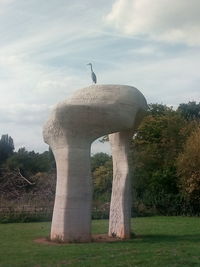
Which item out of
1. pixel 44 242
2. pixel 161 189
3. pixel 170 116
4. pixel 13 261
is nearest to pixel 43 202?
pixel 161 189

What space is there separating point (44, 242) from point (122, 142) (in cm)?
467

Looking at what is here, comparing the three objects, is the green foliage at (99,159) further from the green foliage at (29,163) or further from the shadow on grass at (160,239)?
the shadow on grass at (160,239)

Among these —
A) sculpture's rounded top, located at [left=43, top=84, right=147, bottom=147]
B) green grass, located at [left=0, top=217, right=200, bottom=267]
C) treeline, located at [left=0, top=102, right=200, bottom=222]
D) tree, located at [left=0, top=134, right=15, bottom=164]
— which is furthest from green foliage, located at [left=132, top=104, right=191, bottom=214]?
tree, located at [left=0, top=134, right=15, bottom=164]

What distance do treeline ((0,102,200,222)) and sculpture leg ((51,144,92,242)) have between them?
14.3m

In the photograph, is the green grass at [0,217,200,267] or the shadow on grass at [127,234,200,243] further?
the shadow on grass at [127,234,200,243]

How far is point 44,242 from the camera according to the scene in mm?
15938

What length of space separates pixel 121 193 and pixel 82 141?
8.06ft

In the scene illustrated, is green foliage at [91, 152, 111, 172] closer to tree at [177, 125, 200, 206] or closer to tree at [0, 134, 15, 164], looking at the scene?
tree at [0, 134, 15, 164]

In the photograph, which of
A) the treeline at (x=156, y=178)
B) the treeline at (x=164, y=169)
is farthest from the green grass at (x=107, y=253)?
the treeline at (x=164, y=169)

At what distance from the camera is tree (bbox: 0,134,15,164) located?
5809 centimetres

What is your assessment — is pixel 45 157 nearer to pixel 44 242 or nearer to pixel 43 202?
pixel 43 202

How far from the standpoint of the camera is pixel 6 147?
59.9 meters

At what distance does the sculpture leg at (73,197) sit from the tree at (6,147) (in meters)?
40.4

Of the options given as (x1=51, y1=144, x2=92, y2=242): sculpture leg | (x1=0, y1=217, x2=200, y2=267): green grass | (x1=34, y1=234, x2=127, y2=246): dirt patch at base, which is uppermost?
(x1=51, y1=144, x2=92, y2=242): sculpture leg
